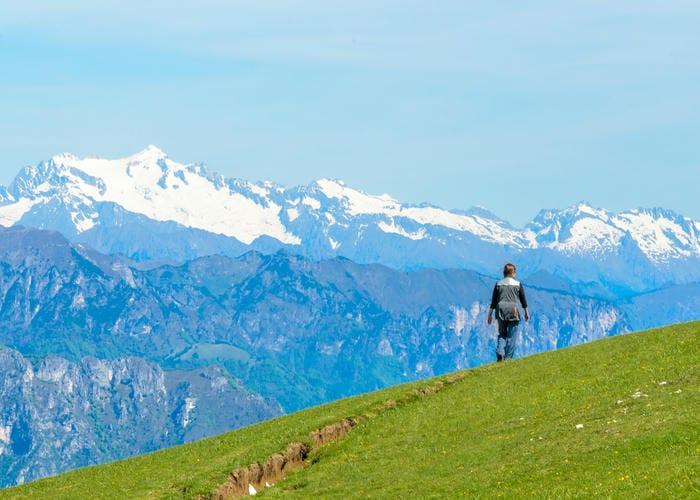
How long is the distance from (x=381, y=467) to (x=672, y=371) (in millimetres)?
13409

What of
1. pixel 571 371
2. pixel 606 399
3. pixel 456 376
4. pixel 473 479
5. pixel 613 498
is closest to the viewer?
pixel 613 498

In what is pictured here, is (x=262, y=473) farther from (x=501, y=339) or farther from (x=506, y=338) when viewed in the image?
(x=501, y=339)

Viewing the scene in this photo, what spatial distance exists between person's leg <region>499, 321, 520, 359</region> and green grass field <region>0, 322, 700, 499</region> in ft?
3.13

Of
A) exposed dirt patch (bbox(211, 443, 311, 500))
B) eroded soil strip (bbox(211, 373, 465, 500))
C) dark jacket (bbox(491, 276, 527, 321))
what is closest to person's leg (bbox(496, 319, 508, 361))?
dark jacket (bbox(491, 276, 527, 321))

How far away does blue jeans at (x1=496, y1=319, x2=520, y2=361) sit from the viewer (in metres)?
51.1

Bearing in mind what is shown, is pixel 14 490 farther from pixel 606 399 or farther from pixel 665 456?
pixel 665 456

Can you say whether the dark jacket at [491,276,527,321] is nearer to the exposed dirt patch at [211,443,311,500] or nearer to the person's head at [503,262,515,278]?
the person's head at [503,262,515,278]

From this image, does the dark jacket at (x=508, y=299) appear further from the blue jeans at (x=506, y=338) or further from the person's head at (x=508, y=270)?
the blue jeans at (x=506, y=338)

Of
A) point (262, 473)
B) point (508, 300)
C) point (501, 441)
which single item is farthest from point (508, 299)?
point (262, 473)

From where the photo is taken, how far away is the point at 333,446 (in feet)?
141

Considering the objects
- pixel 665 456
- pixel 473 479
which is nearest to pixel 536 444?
pixel 473 479

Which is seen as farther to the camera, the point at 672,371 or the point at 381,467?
the point at 672,371

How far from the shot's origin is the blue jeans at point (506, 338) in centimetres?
5112

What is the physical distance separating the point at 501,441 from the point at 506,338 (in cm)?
1581
